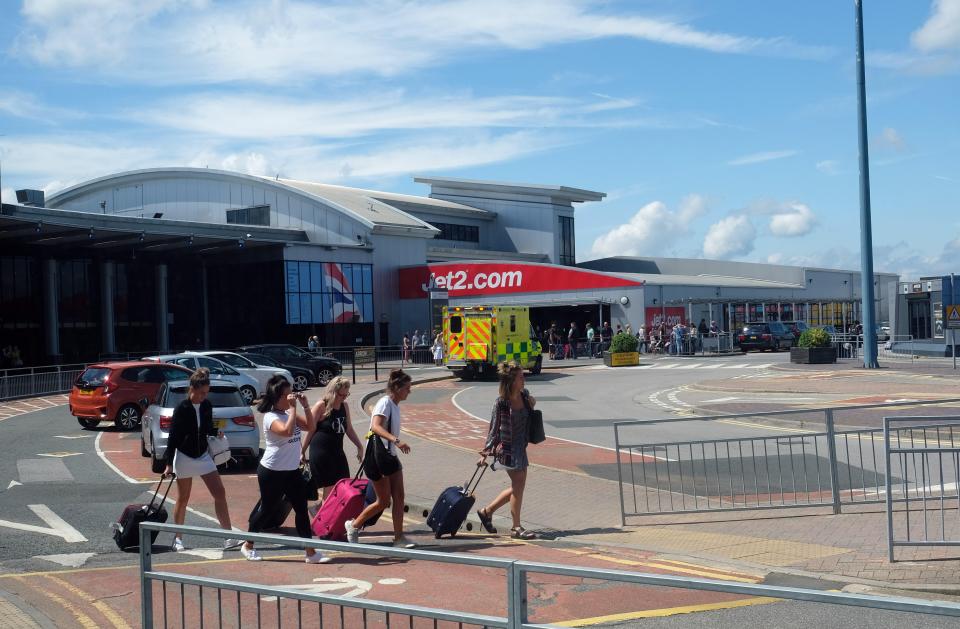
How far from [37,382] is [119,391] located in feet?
42.5

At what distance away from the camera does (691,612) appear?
152 inches

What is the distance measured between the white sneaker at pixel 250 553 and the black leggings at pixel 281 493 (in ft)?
12.5

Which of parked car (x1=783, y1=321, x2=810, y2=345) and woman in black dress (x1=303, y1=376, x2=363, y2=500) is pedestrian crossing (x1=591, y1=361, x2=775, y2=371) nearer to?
parked car (x1=783, y1=321, x2=810, y2=345)

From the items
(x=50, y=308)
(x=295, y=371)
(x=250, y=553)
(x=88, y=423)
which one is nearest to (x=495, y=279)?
(x=50, y=308)

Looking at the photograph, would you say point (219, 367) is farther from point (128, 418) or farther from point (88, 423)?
point (128, 418)

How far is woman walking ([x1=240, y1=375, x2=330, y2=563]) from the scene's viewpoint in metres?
9.14

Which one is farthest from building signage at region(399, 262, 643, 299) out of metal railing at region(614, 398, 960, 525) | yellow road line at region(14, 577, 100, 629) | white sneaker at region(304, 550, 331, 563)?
white sneaker at region(304, 550, 331, 563)

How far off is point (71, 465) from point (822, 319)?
177 feet

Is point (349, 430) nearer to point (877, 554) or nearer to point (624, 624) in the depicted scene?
point (877, 554)

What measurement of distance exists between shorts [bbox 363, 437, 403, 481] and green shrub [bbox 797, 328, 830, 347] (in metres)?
30.2

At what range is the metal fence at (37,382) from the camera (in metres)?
31.8

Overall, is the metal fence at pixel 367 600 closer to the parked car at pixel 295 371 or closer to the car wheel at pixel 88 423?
the car wheel at pixel 88 423

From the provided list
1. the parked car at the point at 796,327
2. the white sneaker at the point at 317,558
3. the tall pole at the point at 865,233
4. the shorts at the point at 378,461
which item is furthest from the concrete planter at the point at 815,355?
the white sneaker at the point at 317,558


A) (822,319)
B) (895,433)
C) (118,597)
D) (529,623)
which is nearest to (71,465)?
(118,597)
